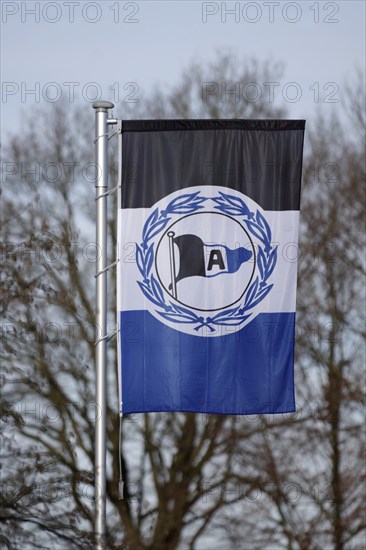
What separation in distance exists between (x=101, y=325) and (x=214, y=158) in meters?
1.86

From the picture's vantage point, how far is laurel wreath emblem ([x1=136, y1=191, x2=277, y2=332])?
9930mm

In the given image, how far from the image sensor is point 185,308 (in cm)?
995

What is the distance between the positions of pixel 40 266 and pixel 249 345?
962cm

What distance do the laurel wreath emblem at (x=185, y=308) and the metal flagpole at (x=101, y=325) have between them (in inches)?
13.5

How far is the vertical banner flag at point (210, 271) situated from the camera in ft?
32.5

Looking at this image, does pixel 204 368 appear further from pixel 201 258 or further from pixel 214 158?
pixel 214 158

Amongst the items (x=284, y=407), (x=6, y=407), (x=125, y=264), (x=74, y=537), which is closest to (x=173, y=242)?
(x=125, y=264)

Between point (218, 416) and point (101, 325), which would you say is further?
point (218, 416)

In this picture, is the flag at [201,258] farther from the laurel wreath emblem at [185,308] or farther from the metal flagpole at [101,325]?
the metal flagpole at [101,325]

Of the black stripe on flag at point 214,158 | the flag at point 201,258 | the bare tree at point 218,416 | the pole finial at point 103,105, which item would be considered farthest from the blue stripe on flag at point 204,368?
the bare tree at point 218,416

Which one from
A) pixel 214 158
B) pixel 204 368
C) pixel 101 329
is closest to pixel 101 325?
pixel 101 329

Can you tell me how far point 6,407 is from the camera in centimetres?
1230

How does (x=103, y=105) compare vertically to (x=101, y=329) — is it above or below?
above

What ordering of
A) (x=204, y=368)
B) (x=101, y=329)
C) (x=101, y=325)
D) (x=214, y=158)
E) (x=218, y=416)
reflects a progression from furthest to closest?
(x=218, y=416) < (x=214, y=158) < (x=204, y=368) < (x=101, y=329) < (x=101, y=325)
